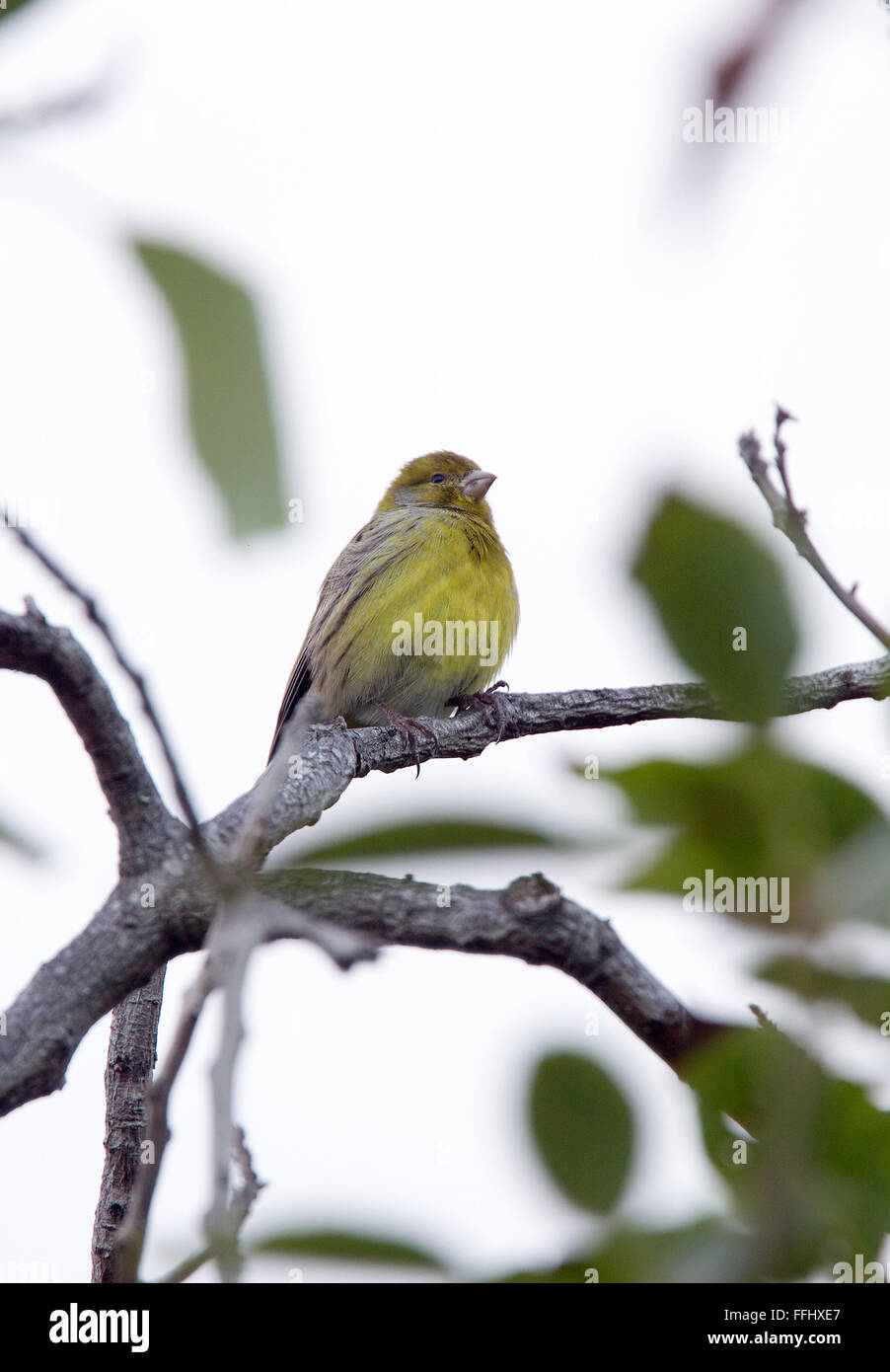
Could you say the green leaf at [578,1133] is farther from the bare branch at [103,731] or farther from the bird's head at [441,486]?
the bird's head at [441,486]

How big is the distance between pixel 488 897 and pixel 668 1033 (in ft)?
1.26

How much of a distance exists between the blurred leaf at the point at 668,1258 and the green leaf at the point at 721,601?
341 mm

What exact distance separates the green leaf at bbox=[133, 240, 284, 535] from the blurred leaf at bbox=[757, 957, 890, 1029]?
0.44 m

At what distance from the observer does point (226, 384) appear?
62 centimetres

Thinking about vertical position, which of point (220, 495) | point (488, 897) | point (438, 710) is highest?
point (438, 710)

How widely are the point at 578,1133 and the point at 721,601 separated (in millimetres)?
399

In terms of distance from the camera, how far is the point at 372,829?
0.86 m

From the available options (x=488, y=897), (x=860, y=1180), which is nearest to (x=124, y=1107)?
(x=488, y=897)

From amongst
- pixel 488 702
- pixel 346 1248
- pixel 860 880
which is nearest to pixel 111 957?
pixel 346 1248

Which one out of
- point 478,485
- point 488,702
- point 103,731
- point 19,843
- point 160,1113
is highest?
point 478,485

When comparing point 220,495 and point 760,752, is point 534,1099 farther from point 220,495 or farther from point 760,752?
point 220,495

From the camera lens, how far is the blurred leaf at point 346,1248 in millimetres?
848

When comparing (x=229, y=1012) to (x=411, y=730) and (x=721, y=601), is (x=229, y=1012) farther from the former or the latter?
(x=411, y=730)

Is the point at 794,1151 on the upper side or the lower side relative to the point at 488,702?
lower
